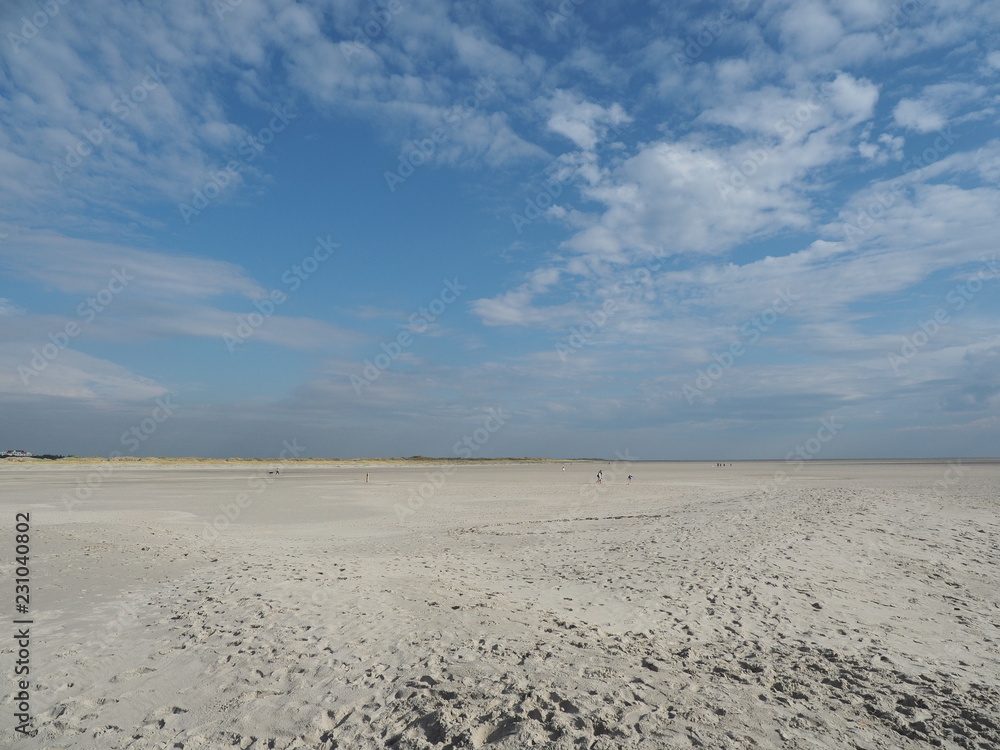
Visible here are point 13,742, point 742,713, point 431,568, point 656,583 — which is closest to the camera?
point 13,742

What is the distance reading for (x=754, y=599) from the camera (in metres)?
10.5

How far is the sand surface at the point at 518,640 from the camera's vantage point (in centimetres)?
571

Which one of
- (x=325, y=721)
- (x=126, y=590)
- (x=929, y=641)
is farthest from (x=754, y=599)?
(x=126, y=590)

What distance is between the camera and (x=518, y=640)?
7816 millimetres

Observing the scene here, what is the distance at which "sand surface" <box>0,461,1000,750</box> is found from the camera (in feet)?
18.7

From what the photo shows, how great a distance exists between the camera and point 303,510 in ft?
86.0

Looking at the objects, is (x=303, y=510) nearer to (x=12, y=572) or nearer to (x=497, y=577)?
(x=12, y=572)

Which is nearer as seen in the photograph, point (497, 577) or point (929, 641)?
point (929, 641)

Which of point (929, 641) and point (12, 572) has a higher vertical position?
point (12, 572)

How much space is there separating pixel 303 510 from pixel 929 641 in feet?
78.8

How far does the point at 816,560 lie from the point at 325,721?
1218 centimetres

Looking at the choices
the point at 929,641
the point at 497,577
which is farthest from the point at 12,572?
the point at 929,641

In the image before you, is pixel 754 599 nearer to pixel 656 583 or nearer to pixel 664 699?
pixel 656 583

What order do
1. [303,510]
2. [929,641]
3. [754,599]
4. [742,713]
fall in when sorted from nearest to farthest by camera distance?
1. [742,713]
2. [929,641]
3. [754,599]
4. [303,510]
